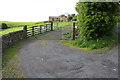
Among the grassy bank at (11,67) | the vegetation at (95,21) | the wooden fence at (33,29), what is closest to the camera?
the grassy bank at (11,67)

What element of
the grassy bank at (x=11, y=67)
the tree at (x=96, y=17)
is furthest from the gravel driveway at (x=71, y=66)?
the tree at (x=96, y=17)

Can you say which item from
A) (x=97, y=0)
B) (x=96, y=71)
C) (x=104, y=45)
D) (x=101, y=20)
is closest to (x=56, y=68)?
(x=96, y=71)

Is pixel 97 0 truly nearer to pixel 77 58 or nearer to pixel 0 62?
pixel 77 58

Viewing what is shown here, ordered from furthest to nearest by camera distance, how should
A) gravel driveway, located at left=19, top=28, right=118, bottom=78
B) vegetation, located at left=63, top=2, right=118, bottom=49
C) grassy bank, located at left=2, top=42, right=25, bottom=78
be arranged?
vegetation, located at left=63, top=2, right=118, bottom=49 < gravel driveway, located at left=19, top=28, right=118, bottom=78 < grassy bank, located at left=2, top=42, right=25, bottom=78

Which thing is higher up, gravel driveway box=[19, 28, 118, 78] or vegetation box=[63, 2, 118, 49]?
vegetation box=[63, 2, 118, 49]

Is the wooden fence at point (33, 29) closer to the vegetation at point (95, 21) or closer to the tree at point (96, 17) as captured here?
the vegetation at point (95, 21)

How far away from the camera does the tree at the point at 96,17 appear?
962cm

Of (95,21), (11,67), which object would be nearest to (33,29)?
(95,21)

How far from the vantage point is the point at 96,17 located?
966 centimetres

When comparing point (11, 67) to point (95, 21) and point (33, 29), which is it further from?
point (33, 29)

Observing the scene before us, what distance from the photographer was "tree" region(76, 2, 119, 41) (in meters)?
9.62

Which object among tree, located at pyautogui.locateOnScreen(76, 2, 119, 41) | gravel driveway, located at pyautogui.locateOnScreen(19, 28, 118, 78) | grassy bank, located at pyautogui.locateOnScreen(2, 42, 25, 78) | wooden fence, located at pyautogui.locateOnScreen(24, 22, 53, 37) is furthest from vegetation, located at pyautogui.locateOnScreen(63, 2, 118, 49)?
wooden fence, located at pyautogui.locateOnScreen(24, 22, 53, 37)

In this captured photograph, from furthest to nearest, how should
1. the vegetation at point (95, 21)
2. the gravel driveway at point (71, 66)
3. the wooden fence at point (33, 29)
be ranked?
the wooden fence at point (33, 29) → the vegetation at point (95, 21) → the gravel driveway at point (71, 66)

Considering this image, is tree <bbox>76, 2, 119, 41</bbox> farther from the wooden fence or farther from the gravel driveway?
the wooden fence
